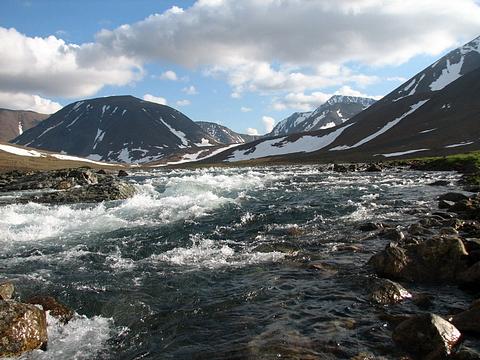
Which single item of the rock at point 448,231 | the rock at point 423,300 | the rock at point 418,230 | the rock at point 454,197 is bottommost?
the rock at point 423,300

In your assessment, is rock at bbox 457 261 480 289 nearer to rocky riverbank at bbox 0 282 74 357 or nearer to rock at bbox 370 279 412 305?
rock at bbox 370 279 412 305

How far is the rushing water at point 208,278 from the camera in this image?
340 inches

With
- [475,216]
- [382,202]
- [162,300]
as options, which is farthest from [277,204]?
[162,300]

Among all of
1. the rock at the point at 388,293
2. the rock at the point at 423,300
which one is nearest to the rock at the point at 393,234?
the rock at the point at 388,293

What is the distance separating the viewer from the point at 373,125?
15988 centimetres

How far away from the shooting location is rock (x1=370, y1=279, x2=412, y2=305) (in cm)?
1021

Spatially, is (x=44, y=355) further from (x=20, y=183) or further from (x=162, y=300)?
(x=20, y=183)

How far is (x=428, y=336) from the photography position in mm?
7656

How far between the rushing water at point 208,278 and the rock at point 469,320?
3.18ft

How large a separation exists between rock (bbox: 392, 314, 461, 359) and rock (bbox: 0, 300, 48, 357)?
7462mm

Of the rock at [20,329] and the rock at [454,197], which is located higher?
the rock at [454,197]

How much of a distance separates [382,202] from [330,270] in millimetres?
13958

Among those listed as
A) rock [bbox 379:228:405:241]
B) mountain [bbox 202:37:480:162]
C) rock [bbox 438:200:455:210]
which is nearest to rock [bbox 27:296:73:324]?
rock [bbox 379:228:405:241]

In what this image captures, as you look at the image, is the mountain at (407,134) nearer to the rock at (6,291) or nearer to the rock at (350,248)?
the rock at (350,248)
